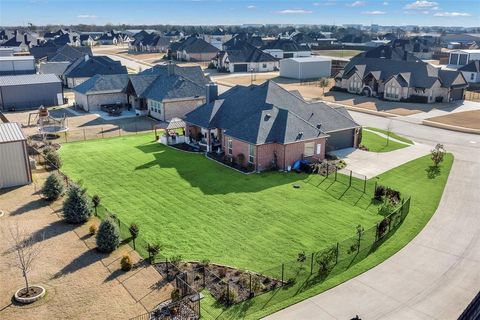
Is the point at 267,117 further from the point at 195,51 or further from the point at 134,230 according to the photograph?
the point at 195,51

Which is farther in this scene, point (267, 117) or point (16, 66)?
point (16, 66)

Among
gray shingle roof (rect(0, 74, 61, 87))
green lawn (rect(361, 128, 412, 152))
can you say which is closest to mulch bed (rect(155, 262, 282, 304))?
green lawn (rect(361, 128, 412, 152))

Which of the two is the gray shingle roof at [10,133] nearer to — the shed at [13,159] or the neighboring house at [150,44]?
the shed at [13,159]

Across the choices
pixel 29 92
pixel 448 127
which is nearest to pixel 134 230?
pixel 448 127

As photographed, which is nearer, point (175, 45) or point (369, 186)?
point (369, 186)

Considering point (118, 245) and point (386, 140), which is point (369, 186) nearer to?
point (386, 140)

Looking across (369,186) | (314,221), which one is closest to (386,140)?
(369,186)
